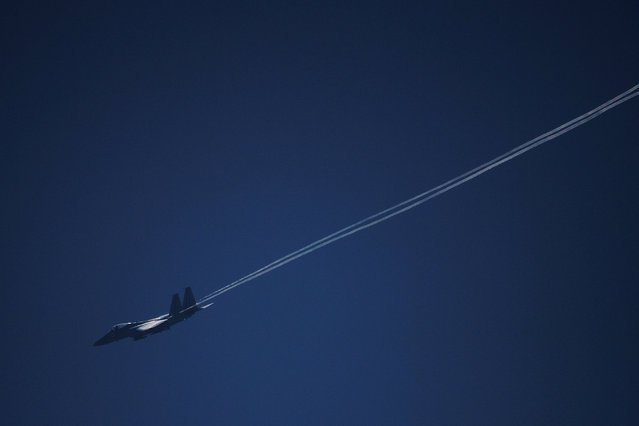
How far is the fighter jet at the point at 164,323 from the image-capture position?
21484 millimetres

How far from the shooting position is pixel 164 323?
2150 cm

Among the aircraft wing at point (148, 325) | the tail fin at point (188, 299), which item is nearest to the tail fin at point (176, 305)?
the tail fin at point (188, 299)

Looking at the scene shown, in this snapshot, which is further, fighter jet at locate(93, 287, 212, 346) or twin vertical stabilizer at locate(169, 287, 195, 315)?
twin vertical stabilizer at locate(169, 287, 195, 315)

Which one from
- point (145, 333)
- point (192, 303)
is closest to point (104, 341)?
point (145, 333)

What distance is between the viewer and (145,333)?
2145 centimetres

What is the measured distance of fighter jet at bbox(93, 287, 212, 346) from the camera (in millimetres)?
21484

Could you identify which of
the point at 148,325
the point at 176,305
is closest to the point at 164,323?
the point at 176,305

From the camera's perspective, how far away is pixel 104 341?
77.0ft

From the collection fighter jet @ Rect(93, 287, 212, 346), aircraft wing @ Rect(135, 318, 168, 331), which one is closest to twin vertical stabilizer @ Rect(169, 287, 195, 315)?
fighter jet @ Rect(93, 287, 212, 346)

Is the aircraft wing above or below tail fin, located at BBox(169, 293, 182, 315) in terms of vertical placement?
below

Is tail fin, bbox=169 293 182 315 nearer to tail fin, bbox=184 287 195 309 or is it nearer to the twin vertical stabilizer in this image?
the twin vertical stabilizer

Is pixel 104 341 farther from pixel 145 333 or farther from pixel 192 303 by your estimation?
pixel 192 303

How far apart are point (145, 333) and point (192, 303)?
294 cm

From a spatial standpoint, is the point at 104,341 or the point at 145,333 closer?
the point at 145,333
